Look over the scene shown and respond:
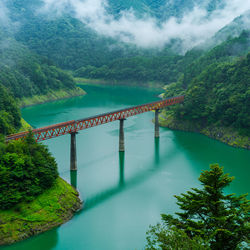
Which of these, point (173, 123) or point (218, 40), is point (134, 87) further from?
point (173, 123)

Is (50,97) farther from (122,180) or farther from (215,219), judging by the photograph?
(215,219)

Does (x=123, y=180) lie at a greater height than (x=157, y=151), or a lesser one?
lesser

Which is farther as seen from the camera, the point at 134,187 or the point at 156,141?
the point at 156,141

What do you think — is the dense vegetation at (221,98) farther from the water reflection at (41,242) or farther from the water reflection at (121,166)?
the water reflection at (41,242)

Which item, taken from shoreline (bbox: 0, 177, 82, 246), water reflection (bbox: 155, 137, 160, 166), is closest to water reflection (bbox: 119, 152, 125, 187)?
water reflection (bbox: 155, 137, 160, 166)

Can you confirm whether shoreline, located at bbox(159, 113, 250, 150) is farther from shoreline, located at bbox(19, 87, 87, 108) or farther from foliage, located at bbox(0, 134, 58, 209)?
shoreline, located at bbox(19, 87, 87, 108)

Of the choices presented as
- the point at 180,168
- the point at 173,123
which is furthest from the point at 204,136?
the point at 180,168

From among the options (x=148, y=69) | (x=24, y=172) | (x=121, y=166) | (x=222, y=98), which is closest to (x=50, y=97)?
(x=148, y=69)
